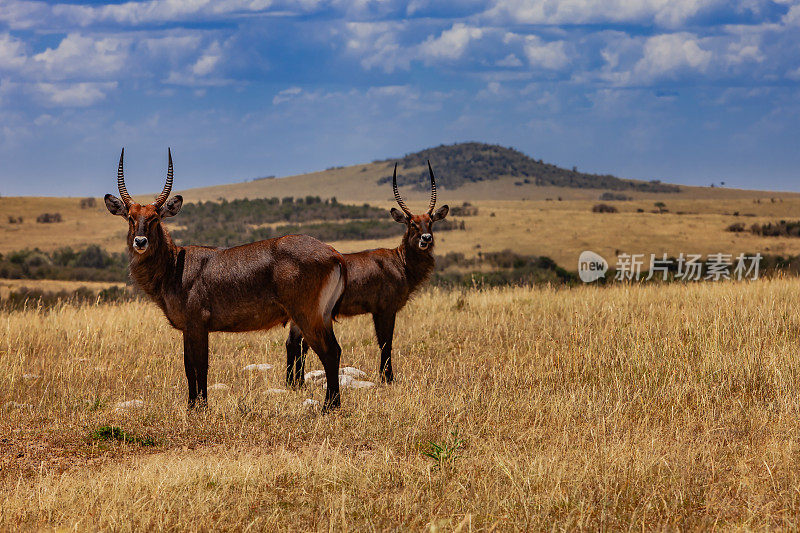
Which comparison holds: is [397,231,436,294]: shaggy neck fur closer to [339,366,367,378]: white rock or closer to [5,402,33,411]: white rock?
[339,366,367,378]: white rock

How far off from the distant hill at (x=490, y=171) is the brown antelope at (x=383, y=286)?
97375mm

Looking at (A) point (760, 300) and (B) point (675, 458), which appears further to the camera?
(A) point (760, 300)

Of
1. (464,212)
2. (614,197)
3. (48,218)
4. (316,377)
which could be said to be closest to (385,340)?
(316,377)

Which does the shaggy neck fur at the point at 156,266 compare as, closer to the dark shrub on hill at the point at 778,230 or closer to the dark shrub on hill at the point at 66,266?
the dark shrub on hill at the point at 66,266

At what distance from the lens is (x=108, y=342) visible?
1139 centimetres

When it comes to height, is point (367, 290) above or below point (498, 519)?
above

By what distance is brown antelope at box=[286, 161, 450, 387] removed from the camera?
9.27 meters

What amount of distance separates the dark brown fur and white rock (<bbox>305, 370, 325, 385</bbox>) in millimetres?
181

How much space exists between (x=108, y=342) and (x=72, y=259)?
3160 cm

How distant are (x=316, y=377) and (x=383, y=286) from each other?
1.40 metres

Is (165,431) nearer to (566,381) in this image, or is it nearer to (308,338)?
(308,338)

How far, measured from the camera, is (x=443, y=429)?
6980 millimetres

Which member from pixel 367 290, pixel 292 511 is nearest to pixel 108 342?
pixel 367 290

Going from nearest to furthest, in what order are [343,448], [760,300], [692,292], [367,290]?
[343,448]
[367,290]
[760,300]
[692,292]
